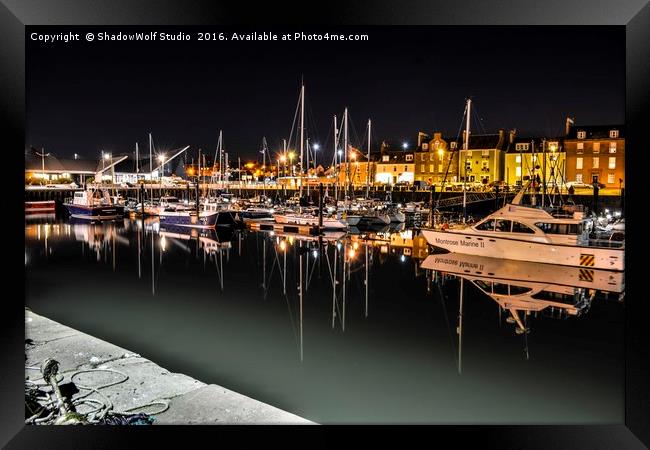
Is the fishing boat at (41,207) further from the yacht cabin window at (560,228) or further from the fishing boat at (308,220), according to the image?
the yacht cabin window at (560,228)

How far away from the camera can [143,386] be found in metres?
3.97

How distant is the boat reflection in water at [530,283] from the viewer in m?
8.65

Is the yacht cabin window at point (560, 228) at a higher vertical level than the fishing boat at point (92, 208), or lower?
lower

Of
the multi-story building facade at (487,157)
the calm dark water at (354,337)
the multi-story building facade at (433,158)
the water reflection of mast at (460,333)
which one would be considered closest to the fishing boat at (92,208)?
the calm dark water at (354,337)

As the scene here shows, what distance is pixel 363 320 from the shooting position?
7832 millimetres

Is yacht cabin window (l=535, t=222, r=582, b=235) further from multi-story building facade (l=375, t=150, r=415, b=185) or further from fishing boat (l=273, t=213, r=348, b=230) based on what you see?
multi-story building facade (l=375, t=150, r=415, b=185)

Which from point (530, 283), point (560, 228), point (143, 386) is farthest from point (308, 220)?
point (143, 386)

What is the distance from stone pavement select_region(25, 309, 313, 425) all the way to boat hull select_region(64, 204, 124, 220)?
27.5 meters

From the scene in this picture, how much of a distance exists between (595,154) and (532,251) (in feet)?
84.2

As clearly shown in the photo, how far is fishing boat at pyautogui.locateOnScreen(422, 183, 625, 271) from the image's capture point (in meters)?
12.3

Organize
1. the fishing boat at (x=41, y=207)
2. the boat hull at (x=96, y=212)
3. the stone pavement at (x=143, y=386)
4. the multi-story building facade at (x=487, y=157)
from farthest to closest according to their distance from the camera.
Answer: the multi-story building facade at (x=487, y=157), the fishing boat at (x=41, y=207), the boat hull at (x=96, y=212), the stone pavement at (x=143, y=386)
